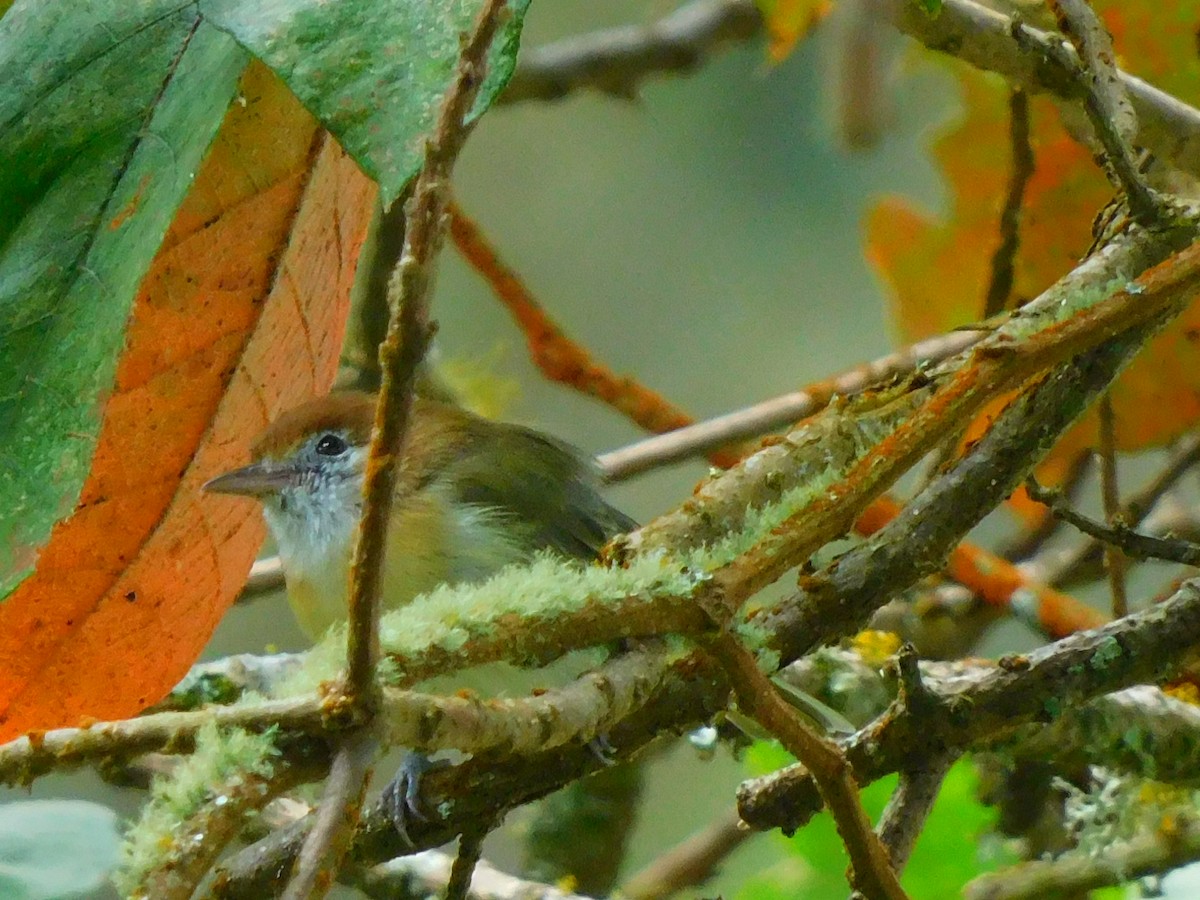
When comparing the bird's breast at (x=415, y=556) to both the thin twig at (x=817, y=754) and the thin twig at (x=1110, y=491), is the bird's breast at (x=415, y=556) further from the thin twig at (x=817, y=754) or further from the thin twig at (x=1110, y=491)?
the thin twig at (x=817, y=754)

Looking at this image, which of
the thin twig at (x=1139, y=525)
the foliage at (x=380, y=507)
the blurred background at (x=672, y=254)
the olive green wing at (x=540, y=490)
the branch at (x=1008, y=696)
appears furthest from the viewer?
the blurred background at (x=672, y=254)

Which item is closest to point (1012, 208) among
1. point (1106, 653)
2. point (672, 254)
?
point (1106, 653)

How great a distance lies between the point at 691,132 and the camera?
14.6 ft

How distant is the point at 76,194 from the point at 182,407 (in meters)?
0.34

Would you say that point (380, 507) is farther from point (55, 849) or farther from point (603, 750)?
point (603, 750)

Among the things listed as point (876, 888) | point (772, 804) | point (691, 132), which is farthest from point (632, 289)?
point (876, 888)

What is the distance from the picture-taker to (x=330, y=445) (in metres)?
2.36

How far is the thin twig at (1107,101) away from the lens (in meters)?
1.39

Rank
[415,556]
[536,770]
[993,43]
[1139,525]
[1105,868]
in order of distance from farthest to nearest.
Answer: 1. [1139,525]
2. [415,556]
3. [1105,868]
4. [993,43]
5. [536,770]

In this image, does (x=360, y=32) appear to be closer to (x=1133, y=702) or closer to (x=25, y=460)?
(x=25, y=460)

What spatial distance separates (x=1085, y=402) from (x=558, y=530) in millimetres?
1031

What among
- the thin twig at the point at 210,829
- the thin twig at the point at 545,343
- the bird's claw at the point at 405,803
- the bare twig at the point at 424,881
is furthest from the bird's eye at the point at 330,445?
the thin twig at the point at 210,829

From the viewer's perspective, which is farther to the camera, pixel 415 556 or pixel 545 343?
pixel 545 343

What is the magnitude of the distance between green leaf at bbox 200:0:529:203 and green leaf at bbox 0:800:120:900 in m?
0.42
